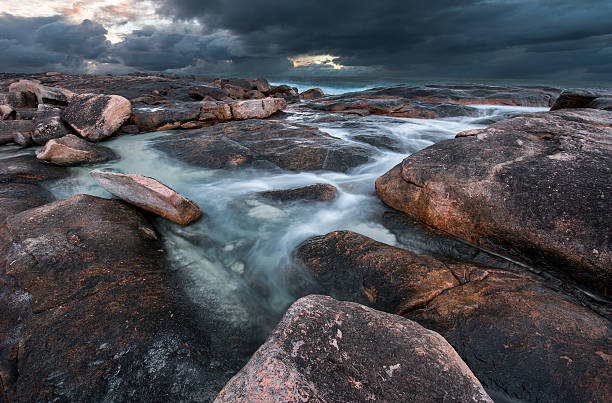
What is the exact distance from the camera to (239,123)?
888 centimetres

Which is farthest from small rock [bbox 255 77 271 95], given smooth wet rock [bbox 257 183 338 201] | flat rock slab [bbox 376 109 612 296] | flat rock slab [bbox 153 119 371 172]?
flat rock slab [bbox 376 109 612 296]

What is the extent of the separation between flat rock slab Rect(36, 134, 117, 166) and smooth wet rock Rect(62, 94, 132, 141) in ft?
5.41

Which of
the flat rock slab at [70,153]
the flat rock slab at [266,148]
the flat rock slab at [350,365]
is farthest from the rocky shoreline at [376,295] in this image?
the flat rock slab at [266,148]

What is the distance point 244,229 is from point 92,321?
2118 mm

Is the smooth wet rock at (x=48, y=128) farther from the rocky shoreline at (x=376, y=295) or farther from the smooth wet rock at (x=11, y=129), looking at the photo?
the rocky shoreline at (x=376, y=295)

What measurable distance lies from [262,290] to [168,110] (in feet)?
29.9

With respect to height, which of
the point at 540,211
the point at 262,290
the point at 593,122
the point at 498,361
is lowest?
the point at 262,290

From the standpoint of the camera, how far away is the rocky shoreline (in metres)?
1.57

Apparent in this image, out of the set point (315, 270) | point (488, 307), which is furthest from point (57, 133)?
point (488, 307)

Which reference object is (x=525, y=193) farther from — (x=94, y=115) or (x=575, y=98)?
(x=94, y=115)

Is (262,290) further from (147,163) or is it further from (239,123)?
(239,123)

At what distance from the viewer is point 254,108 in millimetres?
10703

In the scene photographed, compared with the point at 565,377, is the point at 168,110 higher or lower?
higher

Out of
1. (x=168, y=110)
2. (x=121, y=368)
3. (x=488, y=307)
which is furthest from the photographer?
(x=168, y=110)
